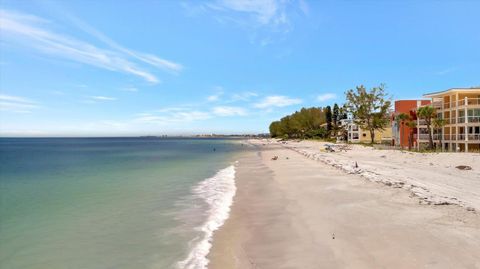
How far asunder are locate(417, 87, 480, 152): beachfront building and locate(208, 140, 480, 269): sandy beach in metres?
23.7

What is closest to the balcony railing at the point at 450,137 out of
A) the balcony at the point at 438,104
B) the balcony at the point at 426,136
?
the balcony at the point at 426,136

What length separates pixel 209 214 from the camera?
13.8m

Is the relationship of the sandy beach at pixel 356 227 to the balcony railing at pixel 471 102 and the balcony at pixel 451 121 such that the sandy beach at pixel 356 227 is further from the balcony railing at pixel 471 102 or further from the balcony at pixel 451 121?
the balcony at pixel 451 121

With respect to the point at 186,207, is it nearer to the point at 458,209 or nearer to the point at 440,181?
the point at 458,209

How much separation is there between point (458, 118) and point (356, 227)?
38.6 m

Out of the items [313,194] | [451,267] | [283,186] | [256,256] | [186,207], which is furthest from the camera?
[283,186]

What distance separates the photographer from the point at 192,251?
366 inches

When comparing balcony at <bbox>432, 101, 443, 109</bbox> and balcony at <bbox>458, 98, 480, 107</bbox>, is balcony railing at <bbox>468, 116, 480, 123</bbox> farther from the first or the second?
balcony at <bbox>432, 101, 443, 109</bbox>

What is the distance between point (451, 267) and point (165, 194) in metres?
15.6

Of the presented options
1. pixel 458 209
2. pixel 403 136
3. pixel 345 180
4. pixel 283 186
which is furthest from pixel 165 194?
pixel 403 136

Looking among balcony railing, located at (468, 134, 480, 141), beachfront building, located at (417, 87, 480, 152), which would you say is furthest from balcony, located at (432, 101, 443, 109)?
balcony railing, located at (468, 134, 480, 141)

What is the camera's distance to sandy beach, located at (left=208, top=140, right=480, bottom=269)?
7.87 metres

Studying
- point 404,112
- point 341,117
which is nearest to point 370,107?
point 404,112

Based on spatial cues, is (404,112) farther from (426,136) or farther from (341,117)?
(341,117)
